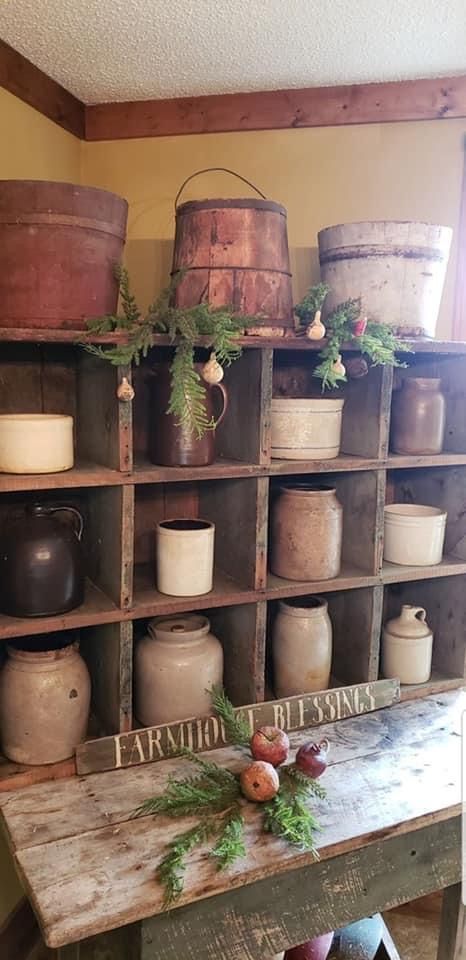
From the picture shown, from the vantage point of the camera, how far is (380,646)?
1.88 metres

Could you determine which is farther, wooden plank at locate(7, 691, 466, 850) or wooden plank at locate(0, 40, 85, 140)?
wooden plank at locate(0, 40, 85, 140)

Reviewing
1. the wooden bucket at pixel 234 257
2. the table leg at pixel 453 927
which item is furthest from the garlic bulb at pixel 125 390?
the table leg at pixel 453 927

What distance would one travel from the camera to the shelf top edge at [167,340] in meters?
1.30

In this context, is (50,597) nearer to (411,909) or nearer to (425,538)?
(425,538)

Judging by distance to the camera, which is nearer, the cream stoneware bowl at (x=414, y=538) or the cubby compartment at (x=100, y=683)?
the cubby compartment at (x=100, y=683)

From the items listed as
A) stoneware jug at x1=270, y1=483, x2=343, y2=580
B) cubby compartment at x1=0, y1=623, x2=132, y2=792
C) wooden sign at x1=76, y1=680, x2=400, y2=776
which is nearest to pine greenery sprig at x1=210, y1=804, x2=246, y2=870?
wooden sign at x1=76, y1=680, x2=400, y2=776

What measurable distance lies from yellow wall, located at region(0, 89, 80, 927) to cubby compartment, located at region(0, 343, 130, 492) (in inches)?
16.5

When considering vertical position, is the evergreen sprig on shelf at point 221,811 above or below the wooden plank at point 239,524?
below

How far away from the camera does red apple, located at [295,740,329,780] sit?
140 cm

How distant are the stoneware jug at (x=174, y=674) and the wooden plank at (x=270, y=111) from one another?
1.29m

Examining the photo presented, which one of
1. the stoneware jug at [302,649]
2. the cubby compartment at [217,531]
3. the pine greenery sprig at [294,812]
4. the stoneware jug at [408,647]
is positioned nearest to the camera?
the pine greenery sprig at [294,812]

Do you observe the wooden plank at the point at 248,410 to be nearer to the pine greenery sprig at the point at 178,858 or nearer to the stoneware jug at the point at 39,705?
the stoneware jug at the point at 39,705

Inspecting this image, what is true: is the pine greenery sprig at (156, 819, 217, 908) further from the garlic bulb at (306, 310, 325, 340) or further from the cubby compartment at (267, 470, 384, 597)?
the garlic bulb at (306, 310, 325, 340)

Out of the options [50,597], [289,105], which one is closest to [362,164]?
[289,105]
